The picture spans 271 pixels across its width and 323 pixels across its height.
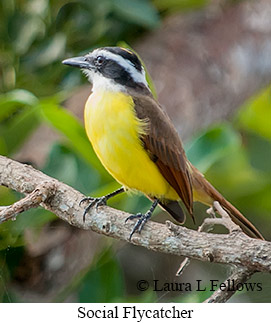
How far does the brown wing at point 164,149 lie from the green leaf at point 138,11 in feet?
4.40

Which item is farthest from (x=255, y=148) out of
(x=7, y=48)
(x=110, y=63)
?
(x=110, y=63)

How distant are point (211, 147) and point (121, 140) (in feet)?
2.20

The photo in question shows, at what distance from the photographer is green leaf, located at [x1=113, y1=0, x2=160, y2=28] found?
3619 millimetres


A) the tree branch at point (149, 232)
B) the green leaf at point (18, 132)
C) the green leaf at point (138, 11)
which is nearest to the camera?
the tree branch at point (149, 232)

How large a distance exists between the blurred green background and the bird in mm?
256

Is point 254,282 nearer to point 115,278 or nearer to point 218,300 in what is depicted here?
point 218,300

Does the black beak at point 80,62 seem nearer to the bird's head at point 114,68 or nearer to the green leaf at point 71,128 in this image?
the bird's head at point 114,68

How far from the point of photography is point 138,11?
364cm

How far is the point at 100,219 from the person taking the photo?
2.01 meters

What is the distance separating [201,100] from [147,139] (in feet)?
4.77

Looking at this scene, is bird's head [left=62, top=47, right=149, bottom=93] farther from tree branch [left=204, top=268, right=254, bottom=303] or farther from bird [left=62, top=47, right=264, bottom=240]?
tree branch [left=204, top=268, right=254, bottom=303]

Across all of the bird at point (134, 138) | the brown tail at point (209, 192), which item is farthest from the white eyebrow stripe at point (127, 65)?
the brown tail at point (209, 192)

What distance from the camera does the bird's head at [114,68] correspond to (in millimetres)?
2361

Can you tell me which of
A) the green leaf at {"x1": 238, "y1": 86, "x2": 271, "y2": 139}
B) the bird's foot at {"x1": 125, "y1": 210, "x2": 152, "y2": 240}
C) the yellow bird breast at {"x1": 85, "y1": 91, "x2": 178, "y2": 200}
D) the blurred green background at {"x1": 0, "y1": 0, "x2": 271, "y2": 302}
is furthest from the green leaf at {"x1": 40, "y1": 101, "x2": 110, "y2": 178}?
the green leaf at {"x1": 238, "y1": 86, "x2": 271, "y2": 139}
